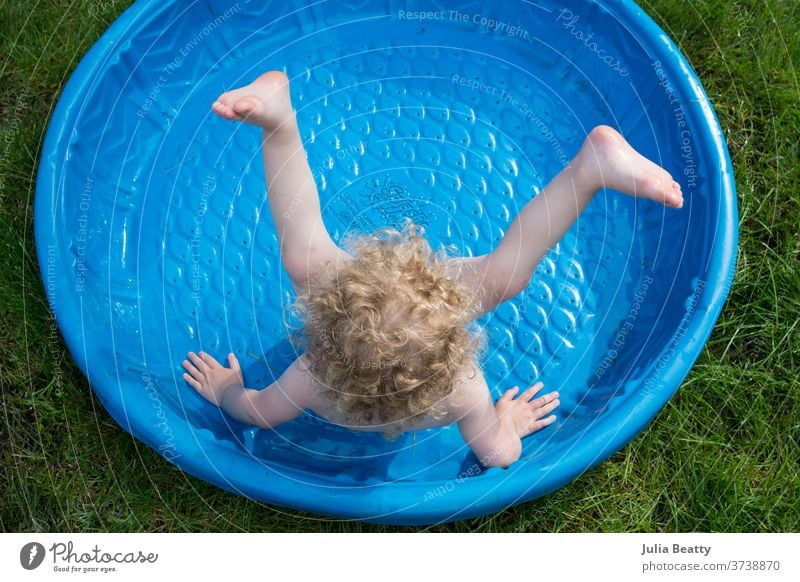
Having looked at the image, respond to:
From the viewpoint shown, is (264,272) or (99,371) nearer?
(99,371)

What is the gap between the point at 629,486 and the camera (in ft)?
4.32

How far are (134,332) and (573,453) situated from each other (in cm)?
77

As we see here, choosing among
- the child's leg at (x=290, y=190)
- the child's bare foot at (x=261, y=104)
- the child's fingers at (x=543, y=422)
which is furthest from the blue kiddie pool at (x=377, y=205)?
the child's bare foot at (x=261, y=104)

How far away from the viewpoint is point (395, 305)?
0.98 m

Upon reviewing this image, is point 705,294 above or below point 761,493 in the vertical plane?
above

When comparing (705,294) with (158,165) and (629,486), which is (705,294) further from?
(158,165)

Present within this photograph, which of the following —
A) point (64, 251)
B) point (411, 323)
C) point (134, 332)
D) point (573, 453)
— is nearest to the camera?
point (411, 323)

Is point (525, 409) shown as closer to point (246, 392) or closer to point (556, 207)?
point (556, 207)

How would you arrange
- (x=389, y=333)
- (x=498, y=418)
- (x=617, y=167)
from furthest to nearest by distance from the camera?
(x=498, y=418) < (x=617, y=167) < (x=389, y=333)

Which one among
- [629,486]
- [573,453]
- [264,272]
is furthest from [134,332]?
[629,486]

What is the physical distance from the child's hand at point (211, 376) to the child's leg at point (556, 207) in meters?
0.42

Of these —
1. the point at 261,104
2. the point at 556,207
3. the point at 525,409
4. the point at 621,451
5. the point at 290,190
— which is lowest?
the point at 621,451

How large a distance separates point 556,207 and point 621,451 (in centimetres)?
42

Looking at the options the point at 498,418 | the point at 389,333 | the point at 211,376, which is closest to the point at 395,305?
the point at 389,333
